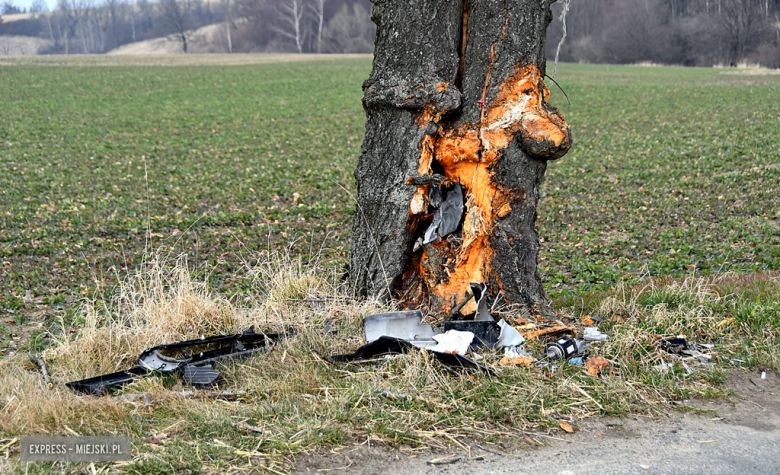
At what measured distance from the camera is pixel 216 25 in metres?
126

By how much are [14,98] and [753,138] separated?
3240 centimetres

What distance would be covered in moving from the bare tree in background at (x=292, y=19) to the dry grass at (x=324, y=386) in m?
89.0

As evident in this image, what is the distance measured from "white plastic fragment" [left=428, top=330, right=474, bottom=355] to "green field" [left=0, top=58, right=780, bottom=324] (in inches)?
117

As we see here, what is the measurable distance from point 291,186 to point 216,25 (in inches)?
4927

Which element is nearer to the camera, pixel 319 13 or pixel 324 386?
pixel 324 386

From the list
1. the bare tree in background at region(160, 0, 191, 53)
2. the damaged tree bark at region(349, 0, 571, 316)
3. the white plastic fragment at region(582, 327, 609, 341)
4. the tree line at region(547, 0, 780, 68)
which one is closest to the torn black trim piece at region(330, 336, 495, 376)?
the damaged tree bark at region(349, 0, 571, 316)

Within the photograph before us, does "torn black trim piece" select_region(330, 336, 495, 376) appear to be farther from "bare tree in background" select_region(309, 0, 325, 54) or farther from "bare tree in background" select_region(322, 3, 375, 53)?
"bare tree in background" select_region(309, 0, 325, 54)

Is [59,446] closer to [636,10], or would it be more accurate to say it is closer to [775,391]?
[775,391]

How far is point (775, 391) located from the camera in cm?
363

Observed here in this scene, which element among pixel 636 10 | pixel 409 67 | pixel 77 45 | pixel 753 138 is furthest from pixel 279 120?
pixel 77 45

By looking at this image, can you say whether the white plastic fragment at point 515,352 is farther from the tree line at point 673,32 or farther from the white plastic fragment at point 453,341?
the tree line at point 673,32

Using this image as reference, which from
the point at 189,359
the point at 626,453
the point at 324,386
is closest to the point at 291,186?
the point at 189,359

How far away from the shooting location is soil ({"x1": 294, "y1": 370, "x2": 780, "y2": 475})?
2.78m

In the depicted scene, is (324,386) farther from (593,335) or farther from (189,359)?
(593,335)
